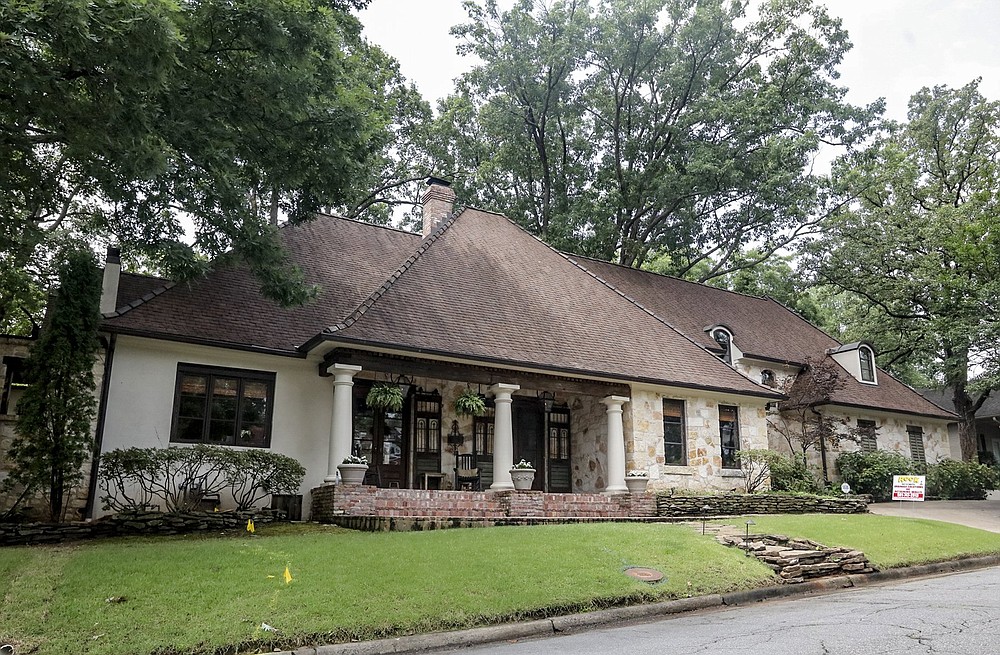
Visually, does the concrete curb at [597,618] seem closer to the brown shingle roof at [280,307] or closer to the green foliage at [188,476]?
the green foliage at [188,476]

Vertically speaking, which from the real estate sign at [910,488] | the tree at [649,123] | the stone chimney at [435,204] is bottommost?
the real estate sign at [910,488]

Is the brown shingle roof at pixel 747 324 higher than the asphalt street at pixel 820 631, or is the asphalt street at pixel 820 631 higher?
the brown shingle roof at pixel 747 324

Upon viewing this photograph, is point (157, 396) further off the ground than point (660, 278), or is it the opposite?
point (660, 278)

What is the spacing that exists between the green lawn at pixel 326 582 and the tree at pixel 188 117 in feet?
15.5

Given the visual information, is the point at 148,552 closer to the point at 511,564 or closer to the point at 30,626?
the point at 30,626

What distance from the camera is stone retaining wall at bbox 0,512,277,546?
11.0m

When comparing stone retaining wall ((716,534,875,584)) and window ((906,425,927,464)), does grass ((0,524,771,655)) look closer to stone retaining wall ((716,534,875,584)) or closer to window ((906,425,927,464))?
stone retaining wall ((716,534,875,584))

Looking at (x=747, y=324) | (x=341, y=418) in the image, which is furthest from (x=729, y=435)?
(x=341, y=418)

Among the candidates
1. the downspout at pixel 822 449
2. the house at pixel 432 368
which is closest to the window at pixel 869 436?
the downspout at pixel 822 449

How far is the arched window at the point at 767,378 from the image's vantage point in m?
24.1

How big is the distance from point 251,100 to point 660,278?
1842cm

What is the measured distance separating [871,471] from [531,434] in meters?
11.2

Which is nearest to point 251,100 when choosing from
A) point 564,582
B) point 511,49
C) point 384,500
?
point 384,500

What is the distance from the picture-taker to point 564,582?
29.8ft
